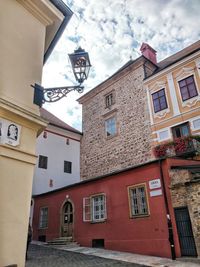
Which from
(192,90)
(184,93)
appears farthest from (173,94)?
(192,90)

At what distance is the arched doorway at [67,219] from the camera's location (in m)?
14.0

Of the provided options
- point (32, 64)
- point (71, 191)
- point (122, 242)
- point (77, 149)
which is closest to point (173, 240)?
point (122, 242)

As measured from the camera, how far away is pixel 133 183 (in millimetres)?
11320

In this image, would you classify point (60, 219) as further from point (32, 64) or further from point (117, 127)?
point (32, 64)

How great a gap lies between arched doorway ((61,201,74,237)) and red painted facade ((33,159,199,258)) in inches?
11.5

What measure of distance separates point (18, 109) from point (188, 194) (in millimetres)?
7534

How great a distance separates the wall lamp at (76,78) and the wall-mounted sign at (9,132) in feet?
2.57

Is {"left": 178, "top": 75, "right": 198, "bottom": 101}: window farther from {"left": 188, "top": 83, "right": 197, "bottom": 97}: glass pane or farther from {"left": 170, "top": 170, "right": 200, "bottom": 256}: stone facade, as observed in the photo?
{"left": 170, "top": 170, "right": 200, "bottom": 256}: stone facade

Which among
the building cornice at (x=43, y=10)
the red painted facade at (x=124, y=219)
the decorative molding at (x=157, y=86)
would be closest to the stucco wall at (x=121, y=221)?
the red painted facade at (x=124, y=219)

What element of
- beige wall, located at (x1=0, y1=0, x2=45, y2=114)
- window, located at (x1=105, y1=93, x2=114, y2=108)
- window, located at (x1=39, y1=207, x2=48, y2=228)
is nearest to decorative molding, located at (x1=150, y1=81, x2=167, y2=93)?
window, located at (x1=105, y1=93, x2=114, y2=108)

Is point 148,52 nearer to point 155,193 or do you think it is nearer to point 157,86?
point 157,86

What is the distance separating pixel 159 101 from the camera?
57.9 feet

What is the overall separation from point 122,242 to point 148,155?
24.0 ft

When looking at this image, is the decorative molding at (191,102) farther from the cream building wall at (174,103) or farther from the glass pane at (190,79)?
the glass pane at (190,79)
